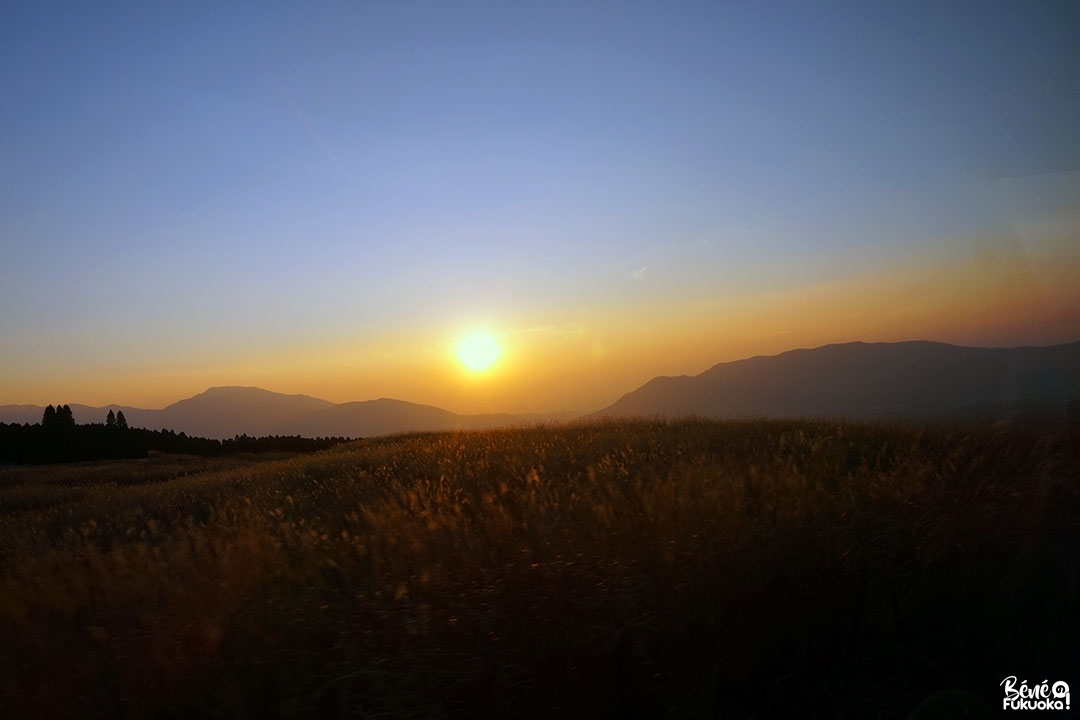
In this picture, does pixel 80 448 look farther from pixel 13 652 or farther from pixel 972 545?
pixel 972 545

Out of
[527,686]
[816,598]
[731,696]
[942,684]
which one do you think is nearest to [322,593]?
[527,686]

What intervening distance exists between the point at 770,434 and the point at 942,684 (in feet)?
28.0

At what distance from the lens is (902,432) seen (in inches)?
418

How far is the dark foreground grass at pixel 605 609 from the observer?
132 inches

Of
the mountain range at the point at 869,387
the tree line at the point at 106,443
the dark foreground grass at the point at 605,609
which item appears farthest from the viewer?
the tree line at the point at 106,443

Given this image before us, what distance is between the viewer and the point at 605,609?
377 centimetres

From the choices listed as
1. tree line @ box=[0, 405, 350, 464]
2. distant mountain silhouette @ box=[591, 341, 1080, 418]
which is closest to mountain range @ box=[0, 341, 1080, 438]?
distant mountain silhouette @ box=[591, 341, 1080, 418]

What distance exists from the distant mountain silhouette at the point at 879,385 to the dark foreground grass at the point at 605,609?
607cm

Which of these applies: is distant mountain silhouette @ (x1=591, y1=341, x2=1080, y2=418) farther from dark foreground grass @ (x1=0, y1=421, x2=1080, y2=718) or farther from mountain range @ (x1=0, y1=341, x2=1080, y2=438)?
dark foreground grass @ (x1=0, y1=421, x2=1080, y2=718)

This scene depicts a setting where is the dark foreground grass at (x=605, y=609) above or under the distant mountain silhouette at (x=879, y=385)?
under

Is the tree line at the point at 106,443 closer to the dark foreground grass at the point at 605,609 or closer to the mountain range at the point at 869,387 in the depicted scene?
the mountain range at the point at 869,387

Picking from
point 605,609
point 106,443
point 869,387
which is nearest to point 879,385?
point 869,387

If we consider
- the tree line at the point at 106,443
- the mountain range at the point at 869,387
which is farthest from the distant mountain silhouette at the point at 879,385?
the tree line at the point at 106,443

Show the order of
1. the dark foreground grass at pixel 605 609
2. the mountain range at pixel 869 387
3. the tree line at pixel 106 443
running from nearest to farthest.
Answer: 1. the dark foreground grass at pixel 605 609
2. the mountain range at pixel 869 387
3. the tree line at pixel 106 443
